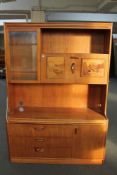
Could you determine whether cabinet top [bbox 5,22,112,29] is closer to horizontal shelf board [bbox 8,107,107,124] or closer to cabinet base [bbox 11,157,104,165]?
horizontal shelf board [bbox 8,107,107,124]

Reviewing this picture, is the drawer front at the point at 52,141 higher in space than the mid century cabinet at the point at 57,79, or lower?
lower

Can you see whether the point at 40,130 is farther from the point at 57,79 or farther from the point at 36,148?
the point at 57,79

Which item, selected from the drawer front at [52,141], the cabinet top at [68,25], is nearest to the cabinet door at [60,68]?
the cabinet top at [68,25]

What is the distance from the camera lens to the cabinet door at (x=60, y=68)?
2.58m

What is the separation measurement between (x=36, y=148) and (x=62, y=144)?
0.32 m

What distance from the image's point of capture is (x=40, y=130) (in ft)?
8.59

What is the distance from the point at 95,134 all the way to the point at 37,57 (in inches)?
44.8

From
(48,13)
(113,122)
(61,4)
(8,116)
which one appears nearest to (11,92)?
(8,116)

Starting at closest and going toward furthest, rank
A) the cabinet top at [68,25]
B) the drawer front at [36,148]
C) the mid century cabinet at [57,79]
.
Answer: the cabinet top at [68,25] < the mid century cabinet at [57,79] < the drawer front at [36,148]

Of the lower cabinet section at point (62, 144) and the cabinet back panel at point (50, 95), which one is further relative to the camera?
the cabinet back panel at point (50, 95)

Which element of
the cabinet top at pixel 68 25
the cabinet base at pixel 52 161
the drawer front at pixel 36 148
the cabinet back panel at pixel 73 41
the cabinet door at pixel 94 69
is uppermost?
the cabinet top at pixel 68 25

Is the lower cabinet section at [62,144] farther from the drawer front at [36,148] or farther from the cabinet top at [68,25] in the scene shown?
the cabinet top at [68,25]

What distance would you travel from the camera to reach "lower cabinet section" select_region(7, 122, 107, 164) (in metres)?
2.61

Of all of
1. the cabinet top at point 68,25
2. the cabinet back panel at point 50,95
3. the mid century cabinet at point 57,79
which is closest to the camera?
the cabinet top at point 68,25
